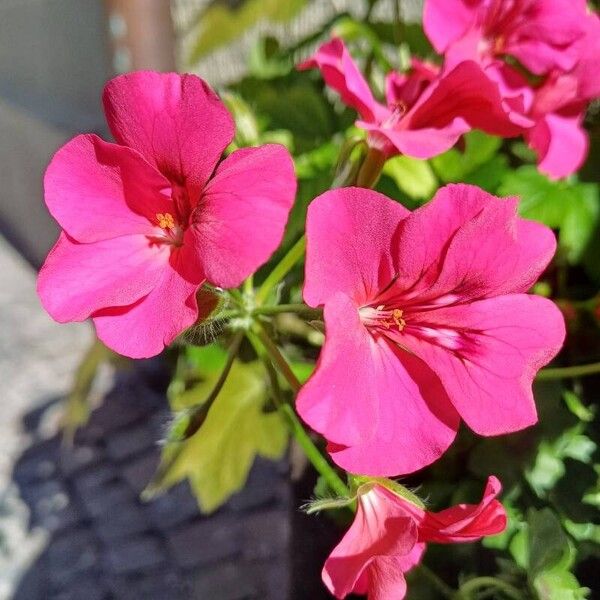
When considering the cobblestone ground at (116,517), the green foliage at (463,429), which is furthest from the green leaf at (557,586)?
the cobblestone ground at (116,517)

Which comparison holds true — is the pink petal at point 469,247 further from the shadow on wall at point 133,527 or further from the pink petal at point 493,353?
the shadow on wall at point 133,527

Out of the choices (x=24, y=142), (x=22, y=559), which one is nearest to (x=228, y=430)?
(x=22, y=559)

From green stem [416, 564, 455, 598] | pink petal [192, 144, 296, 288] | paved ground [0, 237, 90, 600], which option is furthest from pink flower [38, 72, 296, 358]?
paved ground [0, 237, 90, 600]

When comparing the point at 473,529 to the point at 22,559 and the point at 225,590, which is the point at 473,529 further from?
the point at 22,559

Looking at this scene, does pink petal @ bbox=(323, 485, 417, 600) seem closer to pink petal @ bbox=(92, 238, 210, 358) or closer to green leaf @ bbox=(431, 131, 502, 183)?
pink petal @ bbox=(92, 238, 210, 358)

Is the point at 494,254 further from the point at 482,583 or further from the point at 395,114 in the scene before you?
the point at 482,583

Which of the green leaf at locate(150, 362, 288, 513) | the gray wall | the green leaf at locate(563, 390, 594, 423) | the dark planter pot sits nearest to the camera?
the green leaf at locate(563, 390, 594, 423)
